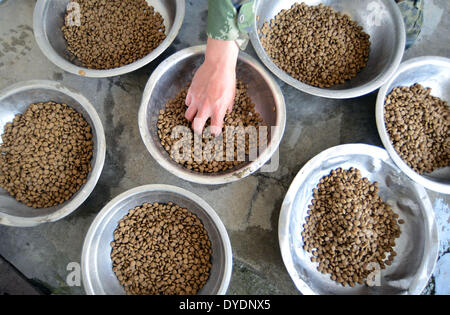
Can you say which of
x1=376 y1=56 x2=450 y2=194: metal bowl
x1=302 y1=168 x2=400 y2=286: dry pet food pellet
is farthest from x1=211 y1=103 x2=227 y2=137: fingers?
x1=376 y1=56 x2=450 y2=194: metal bowl

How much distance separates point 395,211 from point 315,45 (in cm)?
91

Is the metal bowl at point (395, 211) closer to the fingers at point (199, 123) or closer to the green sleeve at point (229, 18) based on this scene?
the fingers at point (199, 123)

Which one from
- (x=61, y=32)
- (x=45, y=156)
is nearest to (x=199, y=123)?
(x=45, y=156)

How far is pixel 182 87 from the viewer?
1.61 metres

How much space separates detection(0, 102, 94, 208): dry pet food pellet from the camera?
1.42m

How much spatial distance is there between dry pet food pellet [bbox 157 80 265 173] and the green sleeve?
1.39 ft

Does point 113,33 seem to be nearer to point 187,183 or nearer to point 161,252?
point 187,183

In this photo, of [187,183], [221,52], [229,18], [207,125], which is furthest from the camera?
[187,183]

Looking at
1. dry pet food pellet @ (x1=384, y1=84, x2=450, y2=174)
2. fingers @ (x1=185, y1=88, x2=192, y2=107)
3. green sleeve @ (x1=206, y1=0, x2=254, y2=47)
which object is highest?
green sleeve @ (x1=206, y1=0, x2=254, y2=47)

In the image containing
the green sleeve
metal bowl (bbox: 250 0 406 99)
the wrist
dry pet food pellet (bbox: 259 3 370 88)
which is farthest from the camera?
dry pet food pellet (bbox: 259 3 370 88)

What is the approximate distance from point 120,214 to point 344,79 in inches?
50.4

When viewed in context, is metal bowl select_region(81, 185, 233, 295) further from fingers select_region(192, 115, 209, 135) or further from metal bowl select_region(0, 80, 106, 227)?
fingers select_region(192, 115, 209, 135)

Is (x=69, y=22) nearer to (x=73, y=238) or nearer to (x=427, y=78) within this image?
(x=73, y=238)
